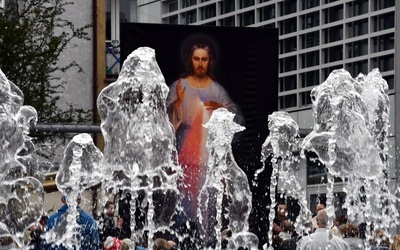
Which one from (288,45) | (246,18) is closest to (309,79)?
(288,45)

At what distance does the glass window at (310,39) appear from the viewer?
46.5 metres

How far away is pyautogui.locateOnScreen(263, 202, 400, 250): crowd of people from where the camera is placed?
14.8m

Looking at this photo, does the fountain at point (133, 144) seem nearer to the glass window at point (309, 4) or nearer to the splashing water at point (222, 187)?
the splashing water at point (222, 187)

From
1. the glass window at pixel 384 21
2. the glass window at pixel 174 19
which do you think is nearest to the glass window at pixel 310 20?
the glass window at pixel 384 21

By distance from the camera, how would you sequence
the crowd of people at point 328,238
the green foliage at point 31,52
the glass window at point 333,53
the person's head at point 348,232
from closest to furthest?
the crowd of people at point 328,238 < the person's head at point 348,232 < the green foliage at point 31,52 < the glass window at point 333,53

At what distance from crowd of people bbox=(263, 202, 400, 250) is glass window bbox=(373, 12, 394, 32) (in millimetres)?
21753

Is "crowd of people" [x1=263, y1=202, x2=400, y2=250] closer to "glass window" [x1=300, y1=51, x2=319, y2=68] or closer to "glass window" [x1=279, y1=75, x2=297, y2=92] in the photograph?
"glass window" [x1=300, y1=51, x2=319, y2=68]

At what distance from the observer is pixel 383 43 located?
43156mm

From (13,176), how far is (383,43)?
84.0 feet

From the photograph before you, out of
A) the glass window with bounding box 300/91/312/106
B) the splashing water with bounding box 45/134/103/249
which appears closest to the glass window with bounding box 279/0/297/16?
the glass window with bounding box 300/91/312/106

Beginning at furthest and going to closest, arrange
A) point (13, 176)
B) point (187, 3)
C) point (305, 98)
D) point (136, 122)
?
point (187, 3)
point (305, 98)
point (13, 176)
point (136, 122)

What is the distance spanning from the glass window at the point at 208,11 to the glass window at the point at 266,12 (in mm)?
Result: 2476

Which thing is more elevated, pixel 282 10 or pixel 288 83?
pixel 282 10

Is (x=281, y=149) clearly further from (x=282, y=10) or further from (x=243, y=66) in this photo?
(x=282, y=10)
